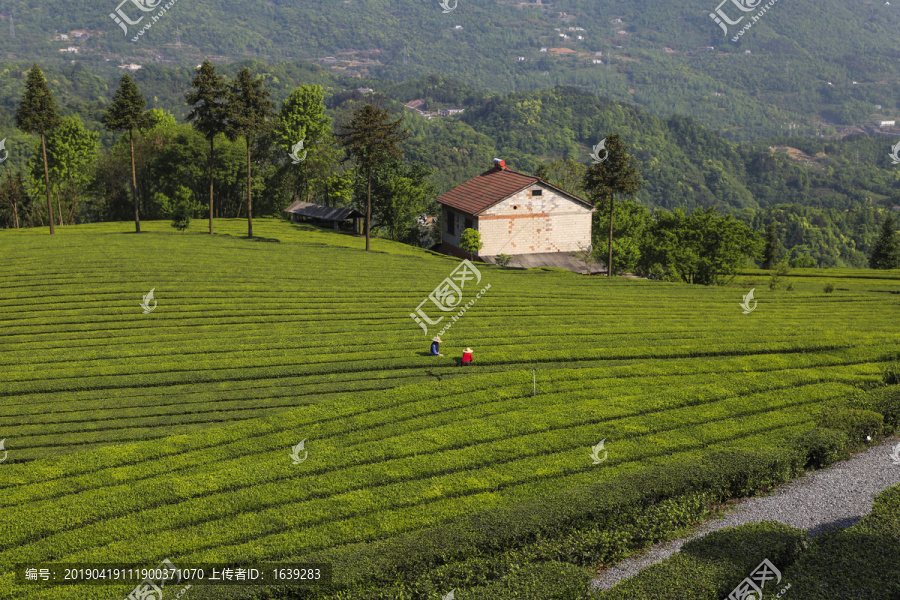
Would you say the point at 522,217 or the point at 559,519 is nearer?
the point at 559,519

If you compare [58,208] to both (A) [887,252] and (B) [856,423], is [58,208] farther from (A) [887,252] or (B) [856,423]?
Answer: (A) [887,252]

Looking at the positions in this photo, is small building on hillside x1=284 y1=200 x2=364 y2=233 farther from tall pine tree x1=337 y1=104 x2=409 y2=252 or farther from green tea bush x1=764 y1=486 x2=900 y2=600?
green tea bush x1=764 y1=486 x2=900 y2=600

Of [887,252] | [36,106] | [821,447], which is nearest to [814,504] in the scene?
[821,447]

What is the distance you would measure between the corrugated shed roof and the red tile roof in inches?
419

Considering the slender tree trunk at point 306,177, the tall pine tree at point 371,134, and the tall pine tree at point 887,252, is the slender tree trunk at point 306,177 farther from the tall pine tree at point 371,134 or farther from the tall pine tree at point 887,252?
the tall pine tree at point 887,252

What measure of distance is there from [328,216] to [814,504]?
6641cm

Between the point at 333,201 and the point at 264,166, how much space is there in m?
17.1

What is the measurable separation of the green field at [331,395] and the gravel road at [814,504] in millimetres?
2086

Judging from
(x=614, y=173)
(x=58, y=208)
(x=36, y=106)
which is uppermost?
(x=36, y=106)

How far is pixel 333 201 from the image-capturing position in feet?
318

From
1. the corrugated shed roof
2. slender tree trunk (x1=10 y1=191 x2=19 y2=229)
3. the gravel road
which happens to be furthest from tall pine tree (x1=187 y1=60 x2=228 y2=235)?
the gravel road

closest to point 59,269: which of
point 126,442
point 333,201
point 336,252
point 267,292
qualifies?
point 267,292

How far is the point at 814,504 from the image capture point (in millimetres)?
19578

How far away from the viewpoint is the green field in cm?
1886
